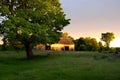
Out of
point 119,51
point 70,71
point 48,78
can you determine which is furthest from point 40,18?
point 119,51

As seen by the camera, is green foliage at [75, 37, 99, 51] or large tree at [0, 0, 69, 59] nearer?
large tree at [0, 0, 69, 59]

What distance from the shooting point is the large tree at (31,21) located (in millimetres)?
47344

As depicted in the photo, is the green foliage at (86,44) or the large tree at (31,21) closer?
the large tree at (31,21)

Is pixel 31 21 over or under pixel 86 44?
over

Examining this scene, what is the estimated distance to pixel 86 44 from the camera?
313 feet

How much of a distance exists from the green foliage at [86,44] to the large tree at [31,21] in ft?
132

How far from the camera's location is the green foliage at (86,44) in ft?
306

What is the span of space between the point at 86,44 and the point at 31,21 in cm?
4632

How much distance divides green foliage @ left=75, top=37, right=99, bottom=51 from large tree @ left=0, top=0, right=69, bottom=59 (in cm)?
4031

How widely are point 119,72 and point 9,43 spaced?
27832 mm

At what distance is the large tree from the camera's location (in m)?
47.3

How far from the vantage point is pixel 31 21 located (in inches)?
2000

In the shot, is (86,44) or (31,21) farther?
(86,44)

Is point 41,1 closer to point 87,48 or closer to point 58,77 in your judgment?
point 58,77
